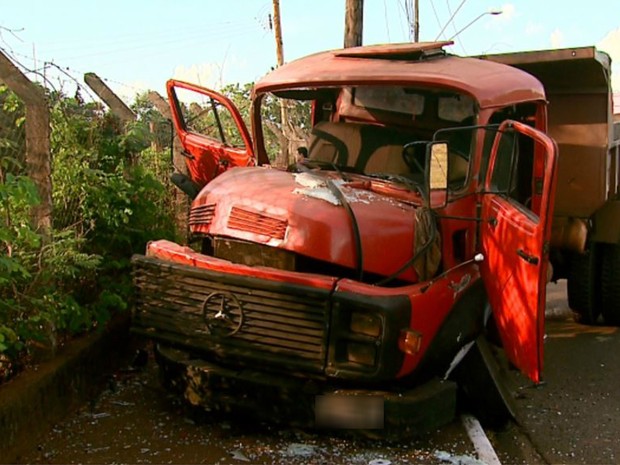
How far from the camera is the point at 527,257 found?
12.8ft

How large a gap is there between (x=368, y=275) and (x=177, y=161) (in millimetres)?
4064

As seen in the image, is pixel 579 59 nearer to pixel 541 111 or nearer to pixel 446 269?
pixel 541 111

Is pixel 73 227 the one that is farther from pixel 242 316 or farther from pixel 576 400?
pixel 576 400

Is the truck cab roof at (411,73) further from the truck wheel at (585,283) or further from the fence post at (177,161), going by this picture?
the truck wheel at (585,283)

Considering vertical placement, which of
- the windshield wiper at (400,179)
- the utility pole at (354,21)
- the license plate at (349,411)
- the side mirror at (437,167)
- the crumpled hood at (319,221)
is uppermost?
the utility pole at (354,21)

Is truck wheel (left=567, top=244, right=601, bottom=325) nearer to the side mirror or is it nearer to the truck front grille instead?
the side mirror

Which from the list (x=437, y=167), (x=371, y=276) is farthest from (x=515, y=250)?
(x=371, y=276)

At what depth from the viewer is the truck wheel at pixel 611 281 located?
24.1 ft

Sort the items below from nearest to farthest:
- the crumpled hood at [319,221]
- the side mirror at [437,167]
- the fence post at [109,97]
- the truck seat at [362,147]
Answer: the crumpled hood at [319,221], the side mirror at [437,167], the truck seat at [362,147], the fence post at [109,97]

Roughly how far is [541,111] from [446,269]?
178cm

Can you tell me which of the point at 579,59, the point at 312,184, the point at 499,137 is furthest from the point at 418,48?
the point at 579,59

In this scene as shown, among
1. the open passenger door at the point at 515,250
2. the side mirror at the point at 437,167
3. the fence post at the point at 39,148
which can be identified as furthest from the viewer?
the fence post at the point at 39,148

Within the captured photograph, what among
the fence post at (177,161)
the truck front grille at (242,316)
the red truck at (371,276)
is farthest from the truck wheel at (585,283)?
the truck front grille at (242,316)

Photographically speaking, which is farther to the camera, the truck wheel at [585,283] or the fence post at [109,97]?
the truck wheel at [585,283]
